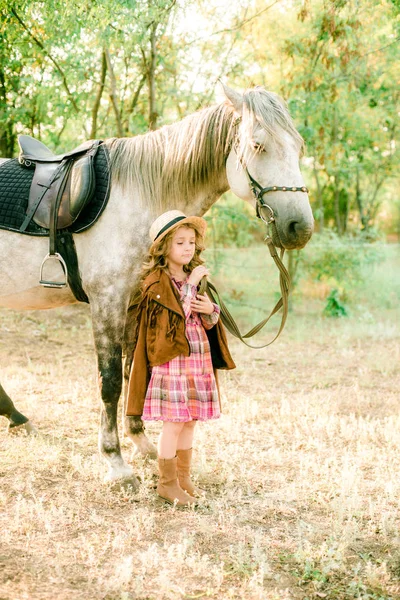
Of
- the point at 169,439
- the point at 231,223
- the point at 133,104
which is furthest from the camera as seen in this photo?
the point at 231,223


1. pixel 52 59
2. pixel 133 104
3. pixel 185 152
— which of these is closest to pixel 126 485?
pixel 185 152

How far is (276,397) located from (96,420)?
178 centimetres

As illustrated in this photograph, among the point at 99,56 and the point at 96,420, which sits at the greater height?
the point at 99,56

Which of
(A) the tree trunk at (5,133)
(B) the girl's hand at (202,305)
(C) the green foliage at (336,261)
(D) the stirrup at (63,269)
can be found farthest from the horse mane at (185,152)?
(C) the green foliage at (336,261)

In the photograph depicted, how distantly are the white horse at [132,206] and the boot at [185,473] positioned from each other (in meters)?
0.30

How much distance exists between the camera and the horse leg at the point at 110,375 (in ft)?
11.3

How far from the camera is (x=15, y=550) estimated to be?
108 inches

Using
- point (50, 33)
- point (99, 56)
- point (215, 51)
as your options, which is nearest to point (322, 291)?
point (215, 51)

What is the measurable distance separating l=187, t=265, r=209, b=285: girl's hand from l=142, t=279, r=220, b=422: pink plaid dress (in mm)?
36

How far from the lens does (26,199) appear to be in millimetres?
3541

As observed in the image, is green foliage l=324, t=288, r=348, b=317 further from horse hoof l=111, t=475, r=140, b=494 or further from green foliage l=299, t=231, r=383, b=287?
horse hoof l=111, t=475, r=140, b=494

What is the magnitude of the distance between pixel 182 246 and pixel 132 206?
54cm

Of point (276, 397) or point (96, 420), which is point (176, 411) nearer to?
point (96, 420)

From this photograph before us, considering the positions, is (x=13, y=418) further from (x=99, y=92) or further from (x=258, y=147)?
(x=99, y=92)
